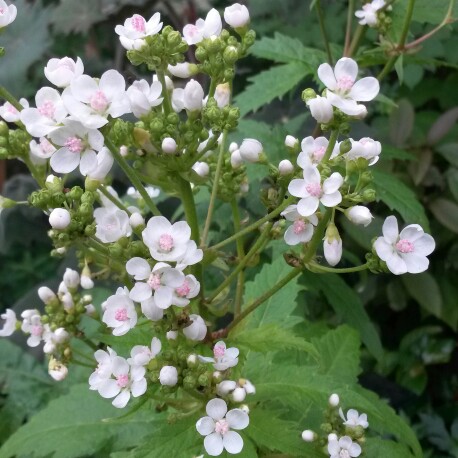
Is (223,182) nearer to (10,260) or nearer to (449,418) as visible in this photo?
(449,418)

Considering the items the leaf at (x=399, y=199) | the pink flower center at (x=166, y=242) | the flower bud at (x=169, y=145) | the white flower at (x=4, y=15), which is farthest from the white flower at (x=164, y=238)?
the leaf at (x=399, y=199)

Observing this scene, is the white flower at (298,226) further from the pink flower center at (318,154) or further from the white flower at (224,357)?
the white flower at (224,357)

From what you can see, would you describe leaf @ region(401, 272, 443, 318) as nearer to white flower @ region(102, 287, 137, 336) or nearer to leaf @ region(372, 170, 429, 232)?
leaf @ region(372, 170, 429, 232)

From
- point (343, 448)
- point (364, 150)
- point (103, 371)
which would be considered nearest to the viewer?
point (364, 150)

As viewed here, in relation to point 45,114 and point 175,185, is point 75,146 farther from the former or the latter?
point 175,185

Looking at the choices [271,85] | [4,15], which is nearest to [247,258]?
[4,15]
